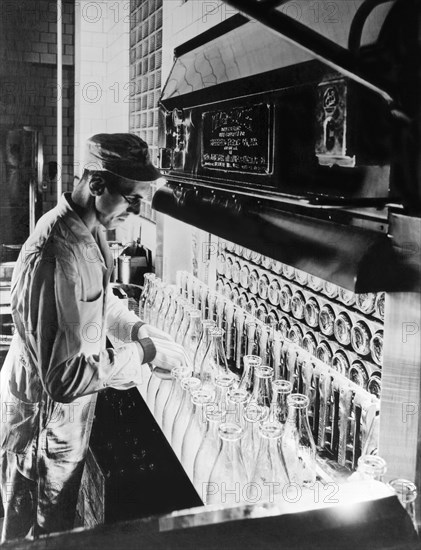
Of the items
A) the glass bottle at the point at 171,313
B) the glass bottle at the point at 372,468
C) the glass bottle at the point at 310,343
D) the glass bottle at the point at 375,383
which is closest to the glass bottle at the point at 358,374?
the glass bottle at the point at 375,383

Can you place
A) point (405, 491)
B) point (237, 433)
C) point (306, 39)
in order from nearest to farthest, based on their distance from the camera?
1. point (306, 39)
2. point (405, 491)
3. point (237, 433)

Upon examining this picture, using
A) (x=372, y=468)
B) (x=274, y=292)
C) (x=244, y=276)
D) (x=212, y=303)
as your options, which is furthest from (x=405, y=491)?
(x=244, y=276)

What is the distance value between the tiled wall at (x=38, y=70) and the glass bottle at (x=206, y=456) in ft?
2.49

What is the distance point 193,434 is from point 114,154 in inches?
31.8

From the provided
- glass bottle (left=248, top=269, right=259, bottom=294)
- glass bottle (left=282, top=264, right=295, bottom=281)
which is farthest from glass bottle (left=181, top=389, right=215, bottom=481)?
glass bottle (left=248, top=269, right=259, bottom=294)

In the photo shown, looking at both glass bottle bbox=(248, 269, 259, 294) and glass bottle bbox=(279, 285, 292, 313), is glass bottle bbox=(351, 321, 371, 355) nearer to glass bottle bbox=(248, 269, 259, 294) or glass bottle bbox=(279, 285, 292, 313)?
glass bottle bbox=(279, 285, 292, 313)

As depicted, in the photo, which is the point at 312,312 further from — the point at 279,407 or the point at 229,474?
the point at 229,474

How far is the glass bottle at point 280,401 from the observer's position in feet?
5.09

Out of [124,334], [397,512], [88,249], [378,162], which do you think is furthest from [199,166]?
[397,512]

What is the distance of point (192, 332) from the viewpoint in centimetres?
215

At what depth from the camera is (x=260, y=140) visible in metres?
1.55

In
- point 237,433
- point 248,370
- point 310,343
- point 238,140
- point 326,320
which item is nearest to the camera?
point 237,433

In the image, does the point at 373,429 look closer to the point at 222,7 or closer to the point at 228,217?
the point at 228,217

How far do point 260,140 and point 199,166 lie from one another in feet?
1.39
